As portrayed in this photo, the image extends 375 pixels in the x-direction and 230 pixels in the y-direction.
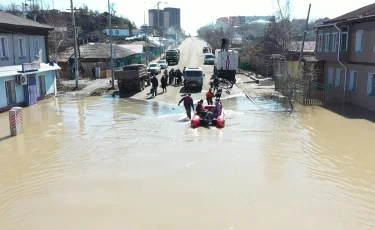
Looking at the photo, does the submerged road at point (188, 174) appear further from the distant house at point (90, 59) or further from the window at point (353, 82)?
the distant house at point (90, 59)

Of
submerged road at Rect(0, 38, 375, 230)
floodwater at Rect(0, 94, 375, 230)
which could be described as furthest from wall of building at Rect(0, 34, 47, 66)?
floodwater at Rect(0, 94, 375, 230)

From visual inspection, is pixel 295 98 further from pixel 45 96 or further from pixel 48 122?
pixel 45 96

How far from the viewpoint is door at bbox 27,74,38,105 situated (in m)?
26.2

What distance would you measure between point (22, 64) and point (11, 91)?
192 cm

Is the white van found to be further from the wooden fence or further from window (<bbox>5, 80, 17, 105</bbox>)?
window (<bbox>5, 80, 17, 105</bbox>)

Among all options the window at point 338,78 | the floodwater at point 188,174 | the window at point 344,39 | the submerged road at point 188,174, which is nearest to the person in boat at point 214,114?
the submerged road at point 188,174

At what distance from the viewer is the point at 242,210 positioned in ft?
30.7

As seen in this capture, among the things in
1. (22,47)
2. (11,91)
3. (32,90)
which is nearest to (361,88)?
(32,90)

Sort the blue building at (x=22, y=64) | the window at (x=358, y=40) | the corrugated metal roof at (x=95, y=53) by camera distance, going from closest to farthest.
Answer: the blue building at (x=22, y=64) < the window at (x=358, y=40) < the corrugated metal roof at (x=95, y=53)

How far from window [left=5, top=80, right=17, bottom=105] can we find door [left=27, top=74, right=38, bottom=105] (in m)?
1.32

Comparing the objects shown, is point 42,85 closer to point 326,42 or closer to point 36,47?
point 36,47

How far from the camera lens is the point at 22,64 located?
81.6 ft

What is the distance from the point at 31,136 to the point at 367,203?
14.0 meters

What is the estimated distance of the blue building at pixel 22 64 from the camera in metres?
23.6
